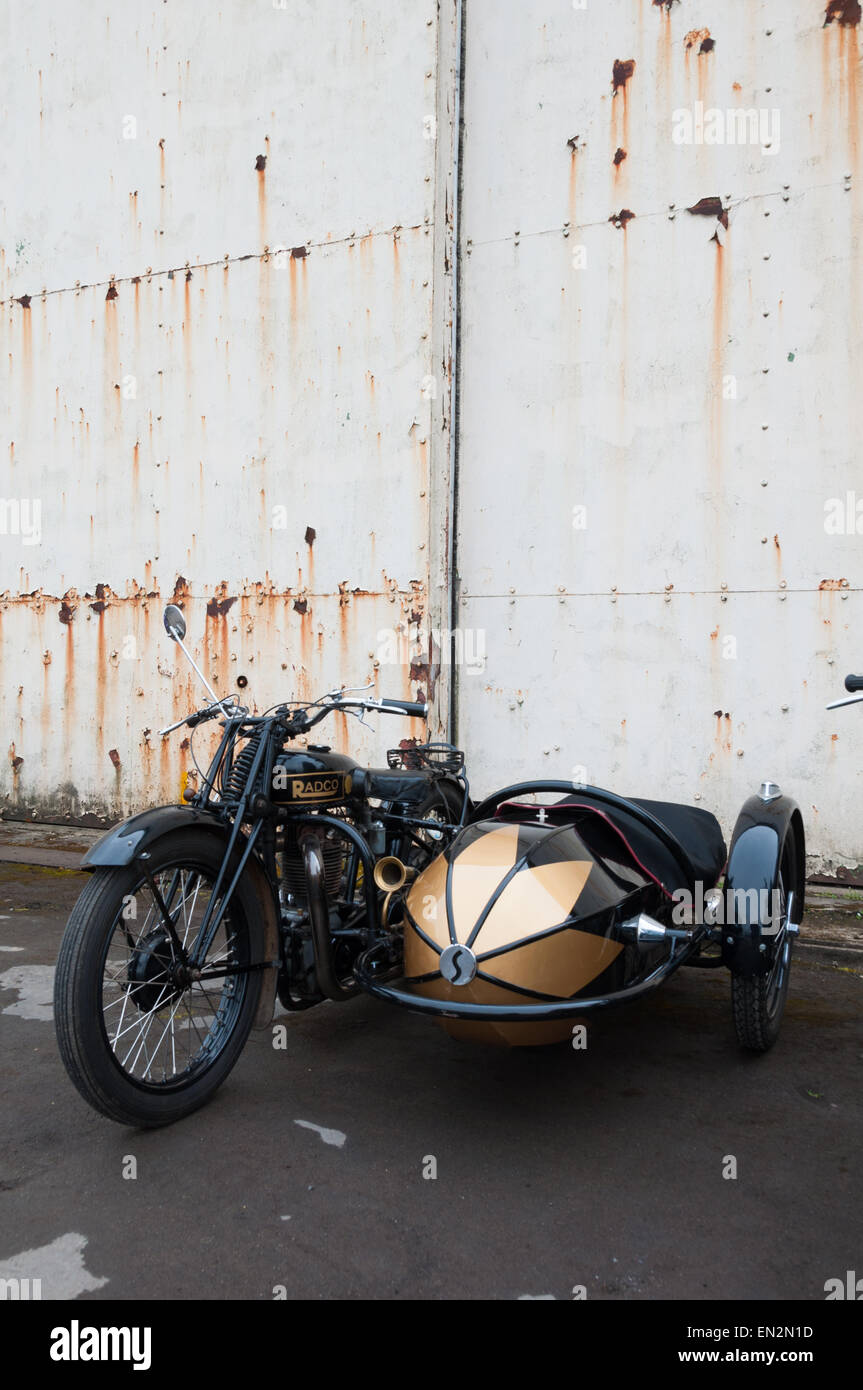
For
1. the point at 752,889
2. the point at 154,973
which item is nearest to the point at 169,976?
the point at 154,973

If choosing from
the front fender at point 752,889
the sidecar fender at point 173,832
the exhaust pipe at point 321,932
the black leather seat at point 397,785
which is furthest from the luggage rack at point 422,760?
the front fender at point 752,889

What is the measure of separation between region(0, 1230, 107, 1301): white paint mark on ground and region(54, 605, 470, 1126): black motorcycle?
14.8 inches

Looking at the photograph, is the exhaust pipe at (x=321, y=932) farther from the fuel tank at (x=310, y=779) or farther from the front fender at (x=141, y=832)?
the front fender at (x=141, y=832)

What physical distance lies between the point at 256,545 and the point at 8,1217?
15.8ft

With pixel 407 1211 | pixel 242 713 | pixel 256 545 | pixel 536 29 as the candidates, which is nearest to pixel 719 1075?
pixel 407 1211

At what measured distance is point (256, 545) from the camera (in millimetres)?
6484

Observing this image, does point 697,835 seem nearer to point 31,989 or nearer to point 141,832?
point 141,832

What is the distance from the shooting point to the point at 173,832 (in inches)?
104

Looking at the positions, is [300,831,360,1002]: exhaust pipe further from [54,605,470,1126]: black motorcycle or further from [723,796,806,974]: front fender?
[723,796,806,974]: front fender

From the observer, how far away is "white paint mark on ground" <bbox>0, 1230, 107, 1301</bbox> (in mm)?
1952

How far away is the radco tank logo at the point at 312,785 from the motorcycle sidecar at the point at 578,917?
42 centimetres
